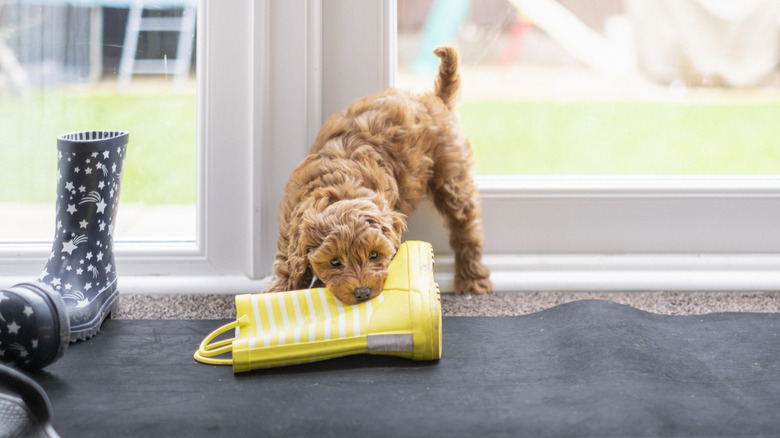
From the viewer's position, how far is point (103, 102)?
6.53 feet

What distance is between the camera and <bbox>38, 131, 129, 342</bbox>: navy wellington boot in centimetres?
158

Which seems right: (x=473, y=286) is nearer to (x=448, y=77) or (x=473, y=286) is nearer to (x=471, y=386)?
(x=448, y=77)

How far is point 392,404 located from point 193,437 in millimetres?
323

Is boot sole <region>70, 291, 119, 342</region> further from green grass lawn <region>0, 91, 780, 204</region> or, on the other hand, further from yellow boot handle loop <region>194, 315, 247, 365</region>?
green grass lawn <region>0, 91, 780, 204</region>

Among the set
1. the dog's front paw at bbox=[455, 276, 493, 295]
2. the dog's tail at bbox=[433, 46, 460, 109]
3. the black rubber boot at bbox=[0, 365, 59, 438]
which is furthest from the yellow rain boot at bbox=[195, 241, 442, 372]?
the dog's tail at bbox=[433, 46, 460, 109]

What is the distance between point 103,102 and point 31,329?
83 cm

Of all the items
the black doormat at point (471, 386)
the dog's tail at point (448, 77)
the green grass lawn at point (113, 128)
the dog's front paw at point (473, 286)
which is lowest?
the black doormat at point (471, 386)

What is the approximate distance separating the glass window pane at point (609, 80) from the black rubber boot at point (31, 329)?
111 cm

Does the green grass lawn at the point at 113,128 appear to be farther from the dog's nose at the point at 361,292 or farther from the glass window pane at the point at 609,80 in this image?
the dog's nose at the point at 361,292

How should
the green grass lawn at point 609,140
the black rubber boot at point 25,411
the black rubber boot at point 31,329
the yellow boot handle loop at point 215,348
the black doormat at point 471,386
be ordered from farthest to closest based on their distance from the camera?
the green grass lawn at point 609,140 → the yellow boot handle loop at point 215,348 → the black rubber boot at point 31,329 → the black doormat at point 471,386 → the black rubber boot at point 25,411

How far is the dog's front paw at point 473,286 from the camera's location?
1.96m

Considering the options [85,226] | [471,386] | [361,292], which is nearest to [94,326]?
[85,226]

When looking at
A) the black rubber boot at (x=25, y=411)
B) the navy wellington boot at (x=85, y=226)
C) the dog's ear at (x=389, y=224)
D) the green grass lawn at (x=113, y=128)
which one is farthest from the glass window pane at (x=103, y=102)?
the black rubber boot at (x=25, y=411)

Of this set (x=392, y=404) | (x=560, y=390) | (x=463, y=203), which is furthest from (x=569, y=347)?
(x=463, y=203)
